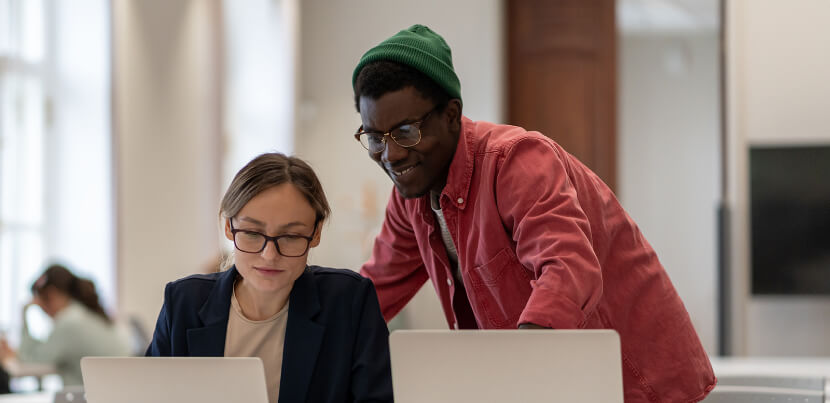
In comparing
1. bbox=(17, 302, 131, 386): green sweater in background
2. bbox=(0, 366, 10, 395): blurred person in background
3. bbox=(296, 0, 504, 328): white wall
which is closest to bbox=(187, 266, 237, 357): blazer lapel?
bbox=(0, 366, 10, 395): blurred person in background

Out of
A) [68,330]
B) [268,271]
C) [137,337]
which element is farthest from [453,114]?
[137,337]

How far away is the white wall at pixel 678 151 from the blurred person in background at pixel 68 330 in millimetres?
6458

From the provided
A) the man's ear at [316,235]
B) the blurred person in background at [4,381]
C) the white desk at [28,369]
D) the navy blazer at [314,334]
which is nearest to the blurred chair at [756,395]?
the navy blazer at [314,334]

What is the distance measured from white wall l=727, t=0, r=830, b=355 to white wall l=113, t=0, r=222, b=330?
3049 mm

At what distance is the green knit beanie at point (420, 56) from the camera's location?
142cm

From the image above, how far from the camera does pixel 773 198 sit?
5.11 meters

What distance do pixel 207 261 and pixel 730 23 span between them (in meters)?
3.23

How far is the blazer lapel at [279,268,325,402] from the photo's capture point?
1507 millimetres

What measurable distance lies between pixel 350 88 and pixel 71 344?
12.6 ft

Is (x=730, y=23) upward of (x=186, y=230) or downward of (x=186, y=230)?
upward

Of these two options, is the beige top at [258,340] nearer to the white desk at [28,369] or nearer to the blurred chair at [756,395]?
the blurred chair at [756,395]

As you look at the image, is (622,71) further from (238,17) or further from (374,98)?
(374,98)

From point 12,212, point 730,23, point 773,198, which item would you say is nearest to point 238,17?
point 12,212

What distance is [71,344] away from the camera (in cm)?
401
